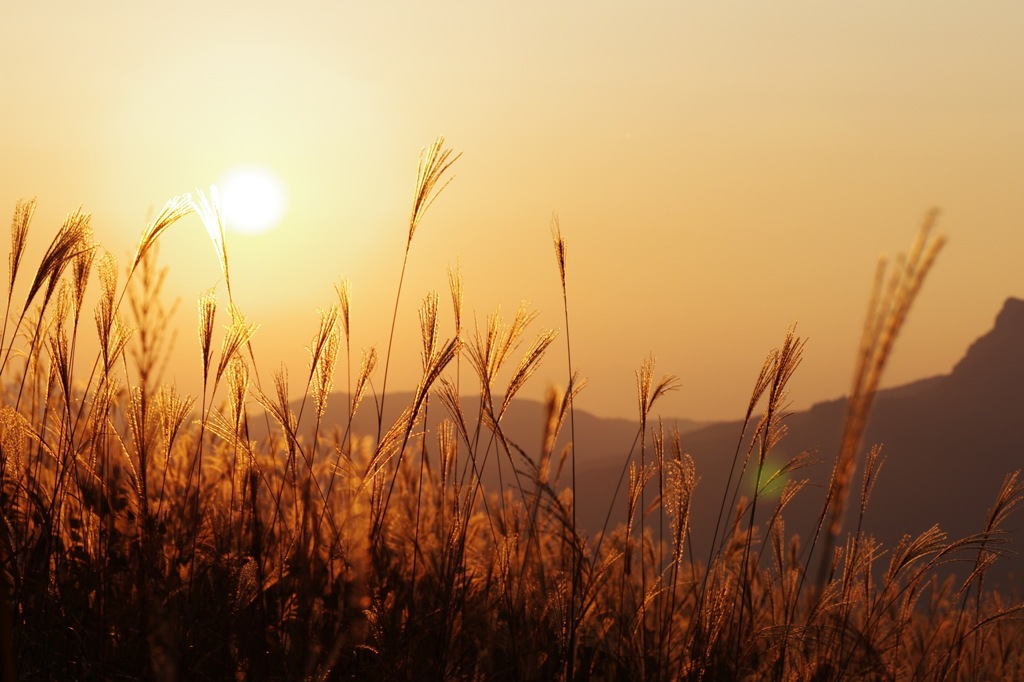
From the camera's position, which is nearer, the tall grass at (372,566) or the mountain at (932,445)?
the tall grass at (372,566)

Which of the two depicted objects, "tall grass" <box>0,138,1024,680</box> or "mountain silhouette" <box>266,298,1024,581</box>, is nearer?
"tall grass" <box>0,138,1024,680</box>

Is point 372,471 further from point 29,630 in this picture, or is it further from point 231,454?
point 231,454

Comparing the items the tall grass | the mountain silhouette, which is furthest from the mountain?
the tall grass

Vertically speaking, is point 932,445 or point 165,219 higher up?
point 165,219

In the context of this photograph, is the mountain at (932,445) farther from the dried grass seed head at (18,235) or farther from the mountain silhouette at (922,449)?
the dried grass seed head at (18,235)

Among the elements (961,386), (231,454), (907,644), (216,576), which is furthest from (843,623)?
(961,386)

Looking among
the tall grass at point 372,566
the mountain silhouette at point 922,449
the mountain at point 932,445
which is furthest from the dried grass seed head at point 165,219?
the mountain at point 932,445

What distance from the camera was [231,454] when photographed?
427 cm

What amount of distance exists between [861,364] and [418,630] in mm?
1593

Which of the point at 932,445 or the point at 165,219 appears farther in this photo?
the point at 932,445

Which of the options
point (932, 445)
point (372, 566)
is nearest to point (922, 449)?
point (932, 445)

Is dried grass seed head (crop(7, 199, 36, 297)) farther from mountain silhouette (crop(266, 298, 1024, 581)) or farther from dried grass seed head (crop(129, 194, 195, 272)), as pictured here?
mountain silhouette (crop(266, 298, 1024, 581))

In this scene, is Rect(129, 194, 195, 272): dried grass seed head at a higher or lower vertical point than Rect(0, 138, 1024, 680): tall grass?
higher

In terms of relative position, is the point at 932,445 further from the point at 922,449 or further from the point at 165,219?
the point at 165,219
